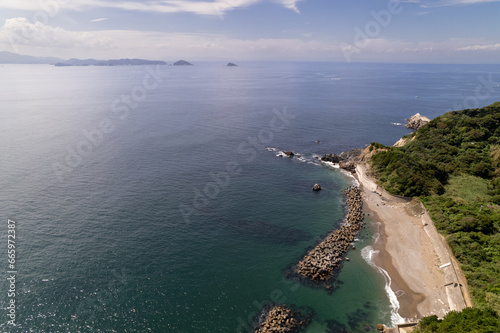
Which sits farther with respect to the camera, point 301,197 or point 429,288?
point 301,197

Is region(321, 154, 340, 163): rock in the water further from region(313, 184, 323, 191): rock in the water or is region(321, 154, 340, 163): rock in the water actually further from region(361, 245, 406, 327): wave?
region(361, 245, 406, 327): wave

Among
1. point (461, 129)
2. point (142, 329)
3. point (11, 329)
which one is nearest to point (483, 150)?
point (461, 129)

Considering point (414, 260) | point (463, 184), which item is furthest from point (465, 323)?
point (463, 184)

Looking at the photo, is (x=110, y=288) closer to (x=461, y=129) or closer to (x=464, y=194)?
(x=464, y=194)

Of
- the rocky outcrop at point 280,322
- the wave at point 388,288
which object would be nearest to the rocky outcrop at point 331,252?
the wave at point 388,288

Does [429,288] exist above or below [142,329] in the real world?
above
